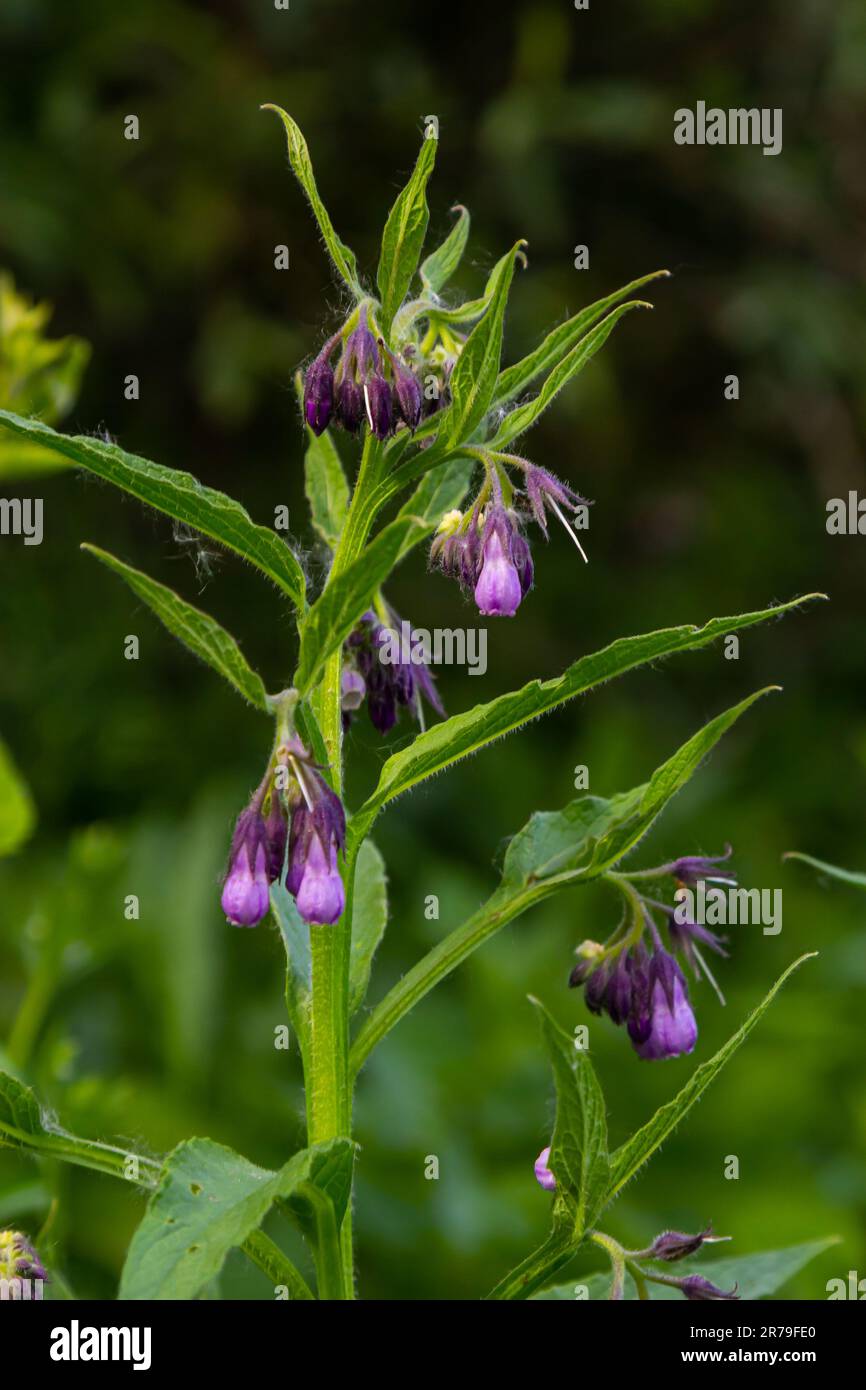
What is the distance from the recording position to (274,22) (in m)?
6.29

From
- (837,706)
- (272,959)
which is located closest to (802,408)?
(837,706)

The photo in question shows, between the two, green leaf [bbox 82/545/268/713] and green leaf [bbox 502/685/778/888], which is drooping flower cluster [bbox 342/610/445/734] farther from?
green leaf [bbox 82/545/268/713]

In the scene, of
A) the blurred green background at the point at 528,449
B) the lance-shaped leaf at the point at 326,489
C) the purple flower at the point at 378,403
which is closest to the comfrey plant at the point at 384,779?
the purple flower at the point at 378,403

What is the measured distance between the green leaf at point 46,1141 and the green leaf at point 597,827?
525 millimetres

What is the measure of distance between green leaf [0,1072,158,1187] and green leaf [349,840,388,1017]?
1.15 feet

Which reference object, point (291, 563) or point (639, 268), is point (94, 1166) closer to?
point (291, 563)

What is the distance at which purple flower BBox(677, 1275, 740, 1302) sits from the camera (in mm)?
1855

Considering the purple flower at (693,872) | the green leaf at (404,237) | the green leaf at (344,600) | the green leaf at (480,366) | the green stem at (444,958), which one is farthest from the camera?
the purple flower at (693,872)

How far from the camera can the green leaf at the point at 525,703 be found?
1.67 meters

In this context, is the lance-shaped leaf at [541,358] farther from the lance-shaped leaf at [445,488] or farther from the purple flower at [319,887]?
the purple flower at [319,887]

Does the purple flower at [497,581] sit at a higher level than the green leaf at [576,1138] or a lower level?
higher

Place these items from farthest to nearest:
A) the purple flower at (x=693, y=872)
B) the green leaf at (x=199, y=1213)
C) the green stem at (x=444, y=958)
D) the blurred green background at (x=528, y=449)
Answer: the blurred green background at (x=528, y=449)
the purple flower at (x=693, y=872)
the green stem at (x=444, y=958)
the green leaf at (x=199, y=1213)

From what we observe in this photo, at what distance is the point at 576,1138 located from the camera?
5.43 ft

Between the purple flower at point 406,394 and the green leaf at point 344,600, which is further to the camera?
the purple flower at point 406,394
